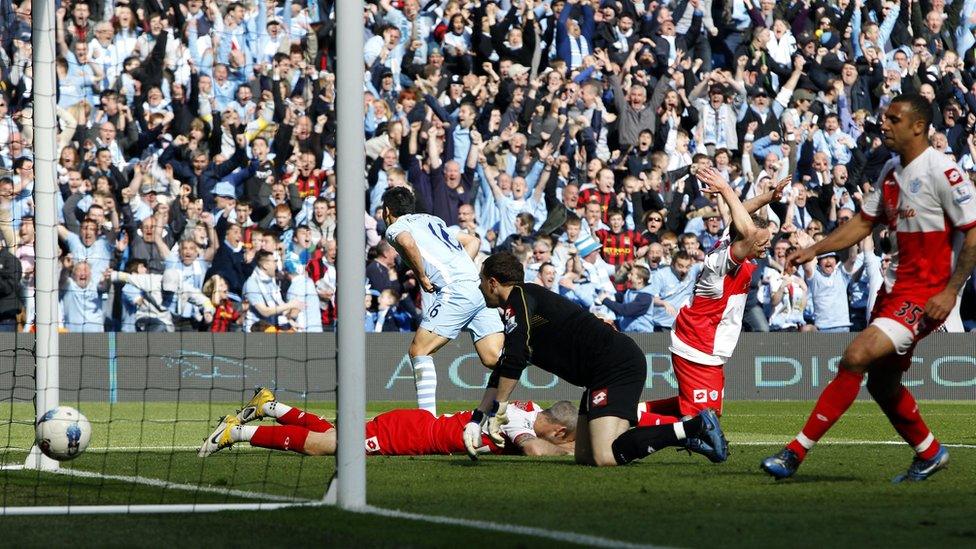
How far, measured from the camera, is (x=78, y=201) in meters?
15.2

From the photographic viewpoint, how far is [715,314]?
1039 cm

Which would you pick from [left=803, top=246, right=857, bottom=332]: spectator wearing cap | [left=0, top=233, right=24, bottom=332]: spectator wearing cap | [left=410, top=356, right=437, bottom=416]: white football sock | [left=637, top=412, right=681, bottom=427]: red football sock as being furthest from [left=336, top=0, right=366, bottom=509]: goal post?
[left=803, top=246, right=857, bottom=332]: spectator wearing cap

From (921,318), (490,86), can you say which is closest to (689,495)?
(921,318)

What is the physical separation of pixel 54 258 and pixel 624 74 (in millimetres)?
14115

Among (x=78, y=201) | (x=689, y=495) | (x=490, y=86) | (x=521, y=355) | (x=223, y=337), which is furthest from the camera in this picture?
(x=490, y=86)

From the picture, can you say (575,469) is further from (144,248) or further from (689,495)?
(144,248)

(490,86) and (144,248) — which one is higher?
(490,86)

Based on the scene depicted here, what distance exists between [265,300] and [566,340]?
7.99 meters

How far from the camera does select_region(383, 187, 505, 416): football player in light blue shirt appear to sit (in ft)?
37.7

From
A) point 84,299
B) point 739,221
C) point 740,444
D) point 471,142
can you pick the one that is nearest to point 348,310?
point 739,221

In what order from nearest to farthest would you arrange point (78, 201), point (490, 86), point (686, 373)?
point (686, 373)
point (78, 201)
point (490, 86)

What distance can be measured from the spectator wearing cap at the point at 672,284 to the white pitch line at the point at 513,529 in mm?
12955

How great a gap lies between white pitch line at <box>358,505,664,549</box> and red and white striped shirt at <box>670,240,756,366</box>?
14.1 ft

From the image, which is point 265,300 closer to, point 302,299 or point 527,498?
point 302,299
